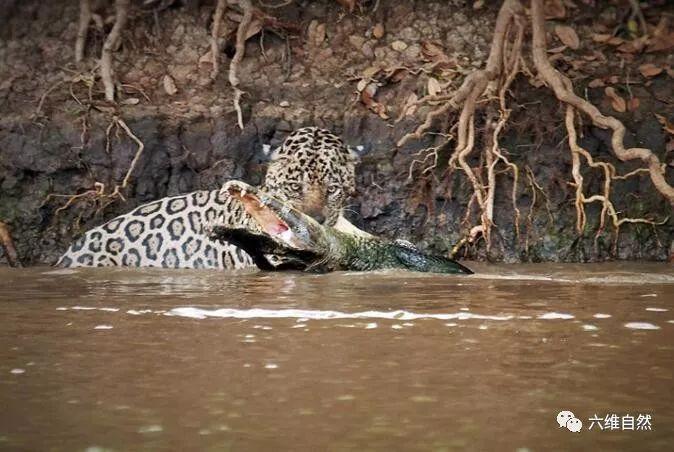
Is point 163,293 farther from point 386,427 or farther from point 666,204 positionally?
point 666,204

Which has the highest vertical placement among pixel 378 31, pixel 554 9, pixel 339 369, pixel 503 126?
pixel 554 9

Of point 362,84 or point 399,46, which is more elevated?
point 399,46

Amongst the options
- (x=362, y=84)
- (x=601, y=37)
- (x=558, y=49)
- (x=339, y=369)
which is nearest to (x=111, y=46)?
(x=362, y=84)

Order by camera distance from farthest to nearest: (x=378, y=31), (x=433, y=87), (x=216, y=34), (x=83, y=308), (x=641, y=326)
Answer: (x=378, y=31)
(x=216, y=34)
(x=433, y=87)
(x=83, y=308)
(x=641, y=326)

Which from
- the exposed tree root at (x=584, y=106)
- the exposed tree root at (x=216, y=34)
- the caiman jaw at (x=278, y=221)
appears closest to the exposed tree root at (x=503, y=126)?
the exposed tree root at (x=584, y=106)

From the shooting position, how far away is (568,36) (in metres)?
8.87

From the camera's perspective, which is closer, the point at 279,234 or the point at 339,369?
the point at 339,369

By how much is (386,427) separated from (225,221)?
506cm

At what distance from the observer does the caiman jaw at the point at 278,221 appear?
5.83m

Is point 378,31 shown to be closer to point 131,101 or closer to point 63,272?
point 131,101

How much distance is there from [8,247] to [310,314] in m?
4.50

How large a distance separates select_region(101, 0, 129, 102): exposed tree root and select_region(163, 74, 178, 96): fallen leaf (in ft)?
1.46

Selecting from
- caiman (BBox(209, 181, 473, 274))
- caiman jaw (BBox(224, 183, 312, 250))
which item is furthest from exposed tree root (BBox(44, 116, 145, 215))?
caiman jaw (BBox(224, 183, 312, 250))

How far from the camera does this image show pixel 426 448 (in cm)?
225
